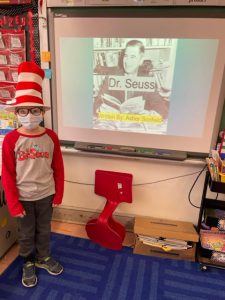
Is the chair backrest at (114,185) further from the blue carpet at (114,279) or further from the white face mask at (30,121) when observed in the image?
the white face mask at (30,121)

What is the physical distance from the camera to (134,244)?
191 centimetres

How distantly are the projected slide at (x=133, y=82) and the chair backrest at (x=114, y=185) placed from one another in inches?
13.8

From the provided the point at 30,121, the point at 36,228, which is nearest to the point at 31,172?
the point at 30,121

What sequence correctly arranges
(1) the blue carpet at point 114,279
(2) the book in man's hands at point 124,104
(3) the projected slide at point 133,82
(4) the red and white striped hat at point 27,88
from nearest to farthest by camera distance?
1. (4) the red and white striped hat at point 27,88
2. (1) the blue carpet at point 114,279
3. (3) the projected slide at point 133,82
4. (2) the book in man's hands at point 124,104

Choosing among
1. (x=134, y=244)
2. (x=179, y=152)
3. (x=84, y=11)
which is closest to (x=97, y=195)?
(x=134, y=244)

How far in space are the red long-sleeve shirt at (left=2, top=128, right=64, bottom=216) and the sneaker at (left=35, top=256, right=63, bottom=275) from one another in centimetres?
49

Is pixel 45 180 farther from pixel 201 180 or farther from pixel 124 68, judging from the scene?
pixel 201 180

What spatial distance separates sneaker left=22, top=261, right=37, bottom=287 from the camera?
1.55 metres

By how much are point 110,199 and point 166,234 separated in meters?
0.49

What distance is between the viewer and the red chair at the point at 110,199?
185cm

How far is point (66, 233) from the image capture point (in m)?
2.07

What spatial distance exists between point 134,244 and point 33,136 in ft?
3.75


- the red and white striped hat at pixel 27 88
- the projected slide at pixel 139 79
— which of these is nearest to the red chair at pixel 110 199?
the projected slide at pixel 139 79

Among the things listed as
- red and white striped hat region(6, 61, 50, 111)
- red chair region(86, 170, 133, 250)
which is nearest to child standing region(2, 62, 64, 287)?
red and white striped hat region(6, 61, 50, 111)
